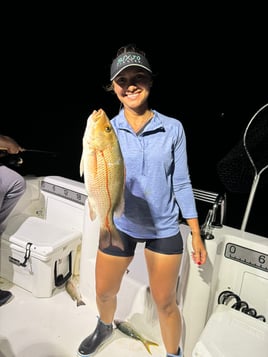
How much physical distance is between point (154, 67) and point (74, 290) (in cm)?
337

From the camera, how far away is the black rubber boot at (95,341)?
1.62m

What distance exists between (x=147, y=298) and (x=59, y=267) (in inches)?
33.1

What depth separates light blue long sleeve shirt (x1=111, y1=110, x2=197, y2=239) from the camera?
4.00 feet

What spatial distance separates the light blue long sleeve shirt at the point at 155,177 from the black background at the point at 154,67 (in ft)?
6.08

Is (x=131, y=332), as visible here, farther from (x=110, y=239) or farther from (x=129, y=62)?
(x=129, y=62)

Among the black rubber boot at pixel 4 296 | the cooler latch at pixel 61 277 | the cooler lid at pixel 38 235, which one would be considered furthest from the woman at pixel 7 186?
the cooler latch at pixel 61 277

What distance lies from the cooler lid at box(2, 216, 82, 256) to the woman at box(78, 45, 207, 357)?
0.74 meters

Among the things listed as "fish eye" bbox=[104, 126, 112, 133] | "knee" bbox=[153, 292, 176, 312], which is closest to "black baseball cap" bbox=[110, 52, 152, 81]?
"fish eye" bbox=[104, 126, 112, 133]

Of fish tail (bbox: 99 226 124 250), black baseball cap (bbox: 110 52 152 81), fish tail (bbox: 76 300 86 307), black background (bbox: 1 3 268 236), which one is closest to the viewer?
black baseball cap (bbox: 110 52 152 81)

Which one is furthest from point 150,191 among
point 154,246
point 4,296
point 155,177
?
point 4,296

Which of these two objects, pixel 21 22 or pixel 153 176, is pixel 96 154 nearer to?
pixel 153 176

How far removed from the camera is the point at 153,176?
124 cm

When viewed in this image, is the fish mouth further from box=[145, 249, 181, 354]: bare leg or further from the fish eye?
the fish eye

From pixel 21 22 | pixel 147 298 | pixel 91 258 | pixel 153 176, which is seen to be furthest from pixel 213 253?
pixel 21 22
